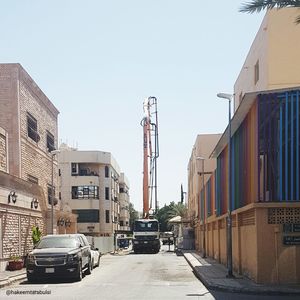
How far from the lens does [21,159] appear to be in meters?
32.8

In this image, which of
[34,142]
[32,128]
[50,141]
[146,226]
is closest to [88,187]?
[146,226]

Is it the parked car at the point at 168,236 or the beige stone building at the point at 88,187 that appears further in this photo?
the beige stone building at the point at 88,187

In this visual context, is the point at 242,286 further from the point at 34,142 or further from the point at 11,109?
the point at 34,142

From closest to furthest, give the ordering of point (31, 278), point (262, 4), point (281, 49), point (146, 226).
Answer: point (262, 4), point (31, 278), point (281, 49), point (146, 226)

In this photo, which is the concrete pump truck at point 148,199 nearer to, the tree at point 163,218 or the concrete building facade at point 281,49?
the concrete building facade at point 281,49

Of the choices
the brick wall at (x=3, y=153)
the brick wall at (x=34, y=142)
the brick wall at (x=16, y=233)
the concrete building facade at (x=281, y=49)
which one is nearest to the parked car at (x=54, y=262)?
the brick wall at (x=16, y=233)

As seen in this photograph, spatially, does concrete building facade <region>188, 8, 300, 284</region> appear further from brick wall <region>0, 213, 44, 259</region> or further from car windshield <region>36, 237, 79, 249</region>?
brick wall <region>0, 213, 44, 259</region>

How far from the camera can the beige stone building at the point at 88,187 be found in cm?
8294

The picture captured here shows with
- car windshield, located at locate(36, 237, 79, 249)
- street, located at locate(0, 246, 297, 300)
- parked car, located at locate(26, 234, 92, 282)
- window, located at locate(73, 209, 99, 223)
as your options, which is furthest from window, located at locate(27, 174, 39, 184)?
window, located at locate(73, 209, 99, 223)

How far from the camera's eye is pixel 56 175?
4512cm

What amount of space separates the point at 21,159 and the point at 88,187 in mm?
51274

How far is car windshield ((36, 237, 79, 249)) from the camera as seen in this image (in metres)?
22.4

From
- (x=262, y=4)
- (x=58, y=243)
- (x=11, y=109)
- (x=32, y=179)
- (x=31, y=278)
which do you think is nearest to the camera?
(x=262, y=4)

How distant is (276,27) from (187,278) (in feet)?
42.9
